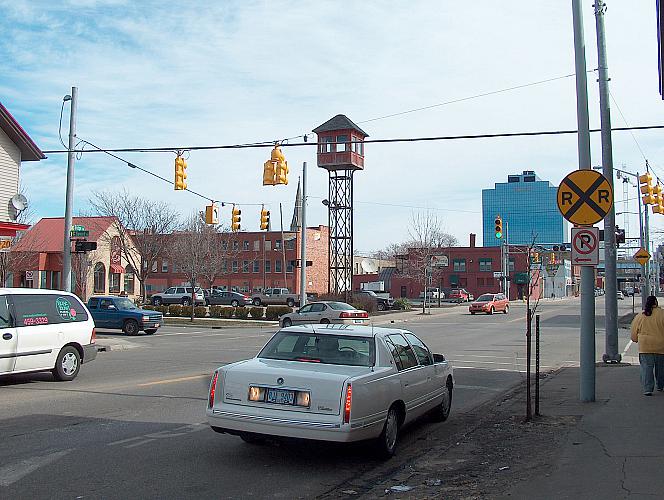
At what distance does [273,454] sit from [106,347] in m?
16.1

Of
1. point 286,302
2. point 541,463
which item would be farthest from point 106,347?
point 286,302

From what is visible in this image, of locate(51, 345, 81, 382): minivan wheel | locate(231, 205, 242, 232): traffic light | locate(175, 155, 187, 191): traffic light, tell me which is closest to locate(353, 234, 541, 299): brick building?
locate(231, 205, 242, 232): traffic light

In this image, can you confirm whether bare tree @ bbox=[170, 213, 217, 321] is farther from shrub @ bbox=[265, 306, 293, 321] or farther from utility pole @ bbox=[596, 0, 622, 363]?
utility pole @ bbox=[596, 0, 622, 363]

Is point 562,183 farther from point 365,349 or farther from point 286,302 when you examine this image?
point 286,302

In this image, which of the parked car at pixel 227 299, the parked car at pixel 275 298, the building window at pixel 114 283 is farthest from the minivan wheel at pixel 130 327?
the parked car at pixel 275 298

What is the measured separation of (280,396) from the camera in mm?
7445

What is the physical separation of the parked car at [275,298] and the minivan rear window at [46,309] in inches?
1952

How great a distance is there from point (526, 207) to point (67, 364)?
8610 cm

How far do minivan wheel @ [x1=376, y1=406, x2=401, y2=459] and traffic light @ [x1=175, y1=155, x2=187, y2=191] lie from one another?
659 inches

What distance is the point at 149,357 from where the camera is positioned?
20.3 meters

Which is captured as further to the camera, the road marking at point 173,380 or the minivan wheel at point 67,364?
the minivan wheel at point 67,364

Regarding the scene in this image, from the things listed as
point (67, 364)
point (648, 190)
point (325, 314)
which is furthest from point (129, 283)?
point (67, 364)

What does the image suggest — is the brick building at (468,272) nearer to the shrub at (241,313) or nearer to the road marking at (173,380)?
the shrub at (241,313)

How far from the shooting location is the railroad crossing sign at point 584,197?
10586mm
